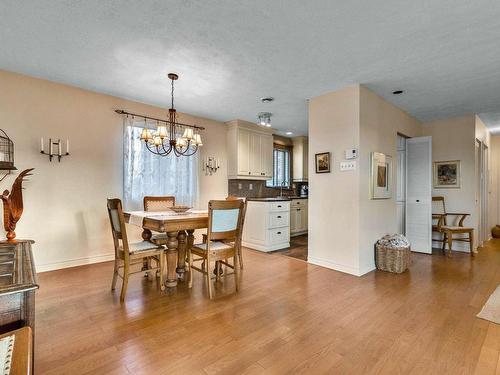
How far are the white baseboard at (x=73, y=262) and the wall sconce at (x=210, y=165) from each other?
2171 millimetres

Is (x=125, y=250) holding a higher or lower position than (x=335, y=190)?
lower

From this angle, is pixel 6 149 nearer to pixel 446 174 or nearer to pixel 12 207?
pixel 12 207

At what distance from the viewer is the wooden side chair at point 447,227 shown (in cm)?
442

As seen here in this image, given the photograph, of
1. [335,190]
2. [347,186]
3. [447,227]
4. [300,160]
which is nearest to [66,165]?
[335,190]

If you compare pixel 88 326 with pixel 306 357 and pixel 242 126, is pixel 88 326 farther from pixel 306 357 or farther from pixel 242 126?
pixel 242 126

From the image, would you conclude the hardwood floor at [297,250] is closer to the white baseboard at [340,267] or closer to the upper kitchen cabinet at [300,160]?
the white baseboard at [340,267]

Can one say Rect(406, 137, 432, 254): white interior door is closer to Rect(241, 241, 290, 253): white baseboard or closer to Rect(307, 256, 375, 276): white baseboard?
Rect(307, 256, 375, 276): white baseboard

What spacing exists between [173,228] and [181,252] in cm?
68

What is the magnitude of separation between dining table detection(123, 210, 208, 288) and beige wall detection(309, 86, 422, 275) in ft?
5.84

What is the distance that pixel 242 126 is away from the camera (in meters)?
5.32

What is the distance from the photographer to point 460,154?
4.85 m

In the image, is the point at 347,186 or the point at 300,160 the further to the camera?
the point at 300,160

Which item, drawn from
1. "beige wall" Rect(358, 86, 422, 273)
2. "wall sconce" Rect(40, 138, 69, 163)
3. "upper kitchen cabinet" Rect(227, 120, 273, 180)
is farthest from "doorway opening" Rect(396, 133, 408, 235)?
"wall sconce" Rect(40, 138, 69, 163)

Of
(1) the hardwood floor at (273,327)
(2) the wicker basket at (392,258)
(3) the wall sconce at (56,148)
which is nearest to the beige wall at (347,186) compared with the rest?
(2) the wicker basket at (392,258)
